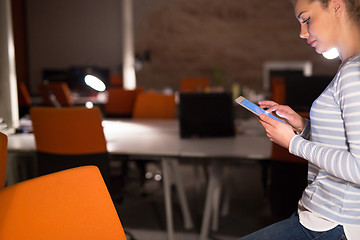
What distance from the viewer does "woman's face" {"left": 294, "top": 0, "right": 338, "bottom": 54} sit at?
122cm

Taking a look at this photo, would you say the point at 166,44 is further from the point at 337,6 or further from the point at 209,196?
the point at 337,6

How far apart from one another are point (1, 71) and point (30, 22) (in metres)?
7.56

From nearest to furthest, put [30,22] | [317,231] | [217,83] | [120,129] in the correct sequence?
[317,231] < [120,129] < [217,83] < [30,22]

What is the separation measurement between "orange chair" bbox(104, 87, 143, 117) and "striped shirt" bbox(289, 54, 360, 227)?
3872 millimetres

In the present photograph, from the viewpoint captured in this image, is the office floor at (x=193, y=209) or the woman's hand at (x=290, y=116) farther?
the office floor at (x=193, y=209)

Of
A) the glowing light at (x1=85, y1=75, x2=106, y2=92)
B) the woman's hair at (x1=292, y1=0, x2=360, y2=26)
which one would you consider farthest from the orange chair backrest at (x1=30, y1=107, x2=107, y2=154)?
the woman's hair at (x1=292, y1=0, x2=360, y2=26)

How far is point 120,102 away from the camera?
5.02 m

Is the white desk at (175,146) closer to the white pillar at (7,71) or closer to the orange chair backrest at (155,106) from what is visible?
the white pillar at (7,71)

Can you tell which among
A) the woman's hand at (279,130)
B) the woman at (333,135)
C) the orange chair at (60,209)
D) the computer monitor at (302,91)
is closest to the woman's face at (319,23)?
the woman at (333,135)

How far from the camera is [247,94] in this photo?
240 inches

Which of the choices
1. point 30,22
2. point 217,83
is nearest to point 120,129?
point 217,83

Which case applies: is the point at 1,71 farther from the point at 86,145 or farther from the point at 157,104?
the point at 157,104

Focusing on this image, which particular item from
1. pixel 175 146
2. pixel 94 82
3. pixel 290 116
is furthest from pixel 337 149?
pixel 175 146

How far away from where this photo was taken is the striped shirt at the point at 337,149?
1.11m
